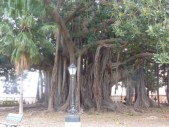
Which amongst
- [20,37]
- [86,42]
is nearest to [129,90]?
[86,42]

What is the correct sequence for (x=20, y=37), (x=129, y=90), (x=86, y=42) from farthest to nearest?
(x=129, y=90) → (x=86, y=42) → (x=20, y=37)

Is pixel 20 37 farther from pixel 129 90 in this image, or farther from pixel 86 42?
pixel 129 90

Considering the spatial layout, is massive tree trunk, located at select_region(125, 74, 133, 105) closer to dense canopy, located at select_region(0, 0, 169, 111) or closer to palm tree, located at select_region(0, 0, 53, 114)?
dense canopy, located at select_region(0, 0, 169, 111)

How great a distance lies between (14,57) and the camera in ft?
44.3

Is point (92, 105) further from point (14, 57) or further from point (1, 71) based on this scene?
point (1, 71)

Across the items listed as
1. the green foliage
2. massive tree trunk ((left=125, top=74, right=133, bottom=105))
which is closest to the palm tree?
the green foliage

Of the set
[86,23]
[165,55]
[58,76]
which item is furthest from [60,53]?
[165,55]

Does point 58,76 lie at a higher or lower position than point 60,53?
lower

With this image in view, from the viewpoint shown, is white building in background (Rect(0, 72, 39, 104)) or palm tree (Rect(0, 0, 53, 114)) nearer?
palm tree (Rect(0, 0, 53, 114))

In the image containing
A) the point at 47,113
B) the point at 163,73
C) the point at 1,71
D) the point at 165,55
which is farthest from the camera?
the point at 163,73

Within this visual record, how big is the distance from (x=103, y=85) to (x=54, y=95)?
2471 mm

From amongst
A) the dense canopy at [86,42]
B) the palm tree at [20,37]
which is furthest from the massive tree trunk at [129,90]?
the palm tree at [20,37]

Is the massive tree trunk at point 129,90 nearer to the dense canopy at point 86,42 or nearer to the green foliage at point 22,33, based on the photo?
the dense canopy at point 86,42

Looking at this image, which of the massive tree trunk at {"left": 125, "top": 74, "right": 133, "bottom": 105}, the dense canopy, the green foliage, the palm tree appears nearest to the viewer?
the dense canopy
